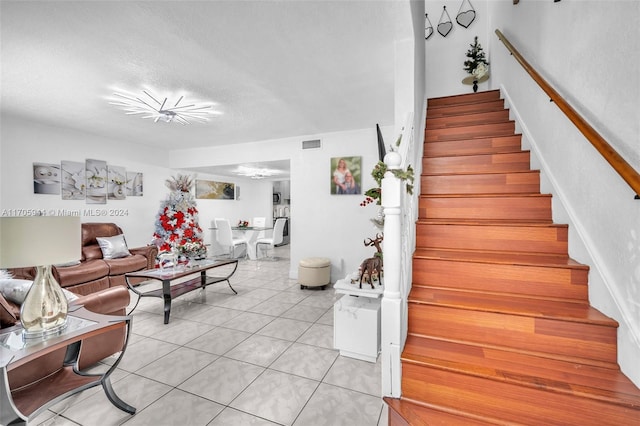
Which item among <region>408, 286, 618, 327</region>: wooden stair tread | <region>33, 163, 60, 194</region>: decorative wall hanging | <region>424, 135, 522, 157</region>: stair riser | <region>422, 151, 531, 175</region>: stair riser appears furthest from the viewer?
<region>33, 163, 60, 194</region>: decorative wall hanging

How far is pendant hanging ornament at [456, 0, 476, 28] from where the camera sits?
4.45m

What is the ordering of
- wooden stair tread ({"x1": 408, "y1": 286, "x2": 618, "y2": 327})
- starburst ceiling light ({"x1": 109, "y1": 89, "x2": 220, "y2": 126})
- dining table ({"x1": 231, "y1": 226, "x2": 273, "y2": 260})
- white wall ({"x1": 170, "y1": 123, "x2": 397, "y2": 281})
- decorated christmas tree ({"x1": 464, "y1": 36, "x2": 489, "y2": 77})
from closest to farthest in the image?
wooden stair tread ({"x1": 408, "y1": 286, "x2": 618, "y2": 327}) < starburst ceiling light ({"x1": 109, "y1": 89, "x2": 220, "y2": 126}) < decorated christmas tree ({"x1": 464, "y1": 36, "x2": 489, "y2": 77}) < white wall ({"x1": 170, "y1": 123, "x2": 397, "y2": 281}) < dining table ({"x1": 231, "y1": 226, "x2": 273, "y2": 260})

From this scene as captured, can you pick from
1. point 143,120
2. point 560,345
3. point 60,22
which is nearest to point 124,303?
point 60,22

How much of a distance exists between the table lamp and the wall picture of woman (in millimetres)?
3728

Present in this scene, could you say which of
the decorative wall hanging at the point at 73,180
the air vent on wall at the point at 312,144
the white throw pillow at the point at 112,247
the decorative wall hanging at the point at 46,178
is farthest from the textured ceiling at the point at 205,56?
the white throw pillow at the point at 112,247

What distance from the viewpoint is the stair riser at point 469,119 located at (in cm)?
310

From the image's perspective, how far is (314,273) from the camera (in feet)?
14.5

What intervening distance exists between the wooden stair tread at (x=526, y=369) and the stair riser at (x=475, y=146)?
72.5 inches

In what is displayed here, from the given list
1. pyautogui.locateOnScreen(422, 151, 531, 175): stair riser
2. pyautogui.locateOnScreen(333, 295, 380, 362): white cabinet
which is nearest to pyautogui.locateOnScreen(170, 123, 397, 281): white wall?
pyautogui.locateOnScreen(422, 151, 531, 175): stair riser

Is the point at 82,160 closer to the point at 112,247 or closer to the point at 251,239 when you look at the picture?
the point at 112,247

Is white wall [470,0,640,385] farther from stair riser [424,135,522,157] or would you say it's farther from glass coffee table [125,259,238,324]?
glass coffee table [125,259,238,324]

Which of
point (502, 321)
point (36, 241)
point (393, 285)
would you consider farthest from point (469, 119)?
point (36, 241)

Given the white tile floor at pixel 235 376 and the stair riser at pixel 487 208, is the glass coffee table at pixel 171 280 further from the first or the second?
the stair riser at pixel 487 208

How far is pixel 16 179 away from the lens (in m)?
4.05
